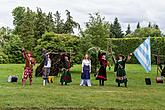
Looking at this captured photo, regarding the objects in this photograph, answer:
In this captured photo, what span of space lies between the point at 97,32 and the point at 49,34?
431cm

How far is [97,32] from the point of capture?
32.4m

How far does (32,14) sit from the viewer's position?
7019cm

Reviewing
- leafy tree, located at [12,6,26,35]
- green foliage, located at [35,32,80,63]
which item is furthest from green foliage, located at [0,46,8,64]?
leafy tree, located at [12,6,26,35]

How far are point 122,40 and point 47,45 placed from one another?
24.4 m

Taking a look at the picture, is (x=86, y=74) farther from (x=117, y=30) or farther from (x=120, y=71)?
(x=117, y=30)

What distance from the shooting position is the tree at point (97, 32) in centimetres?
3244

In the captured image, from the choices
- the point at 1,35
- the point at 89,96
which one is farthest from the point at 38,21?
the point at 89,96

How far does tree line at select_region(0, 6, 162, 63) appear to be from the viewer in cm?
3266

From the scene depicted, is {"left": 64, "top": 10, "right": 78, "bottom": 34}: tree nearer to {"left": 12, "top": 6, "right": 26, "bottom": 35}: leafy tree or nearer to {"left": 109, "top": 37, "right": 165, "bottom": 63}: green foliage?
{"left": 12, "top": 6, "right": 26, "bottom": 35}: leafy tree

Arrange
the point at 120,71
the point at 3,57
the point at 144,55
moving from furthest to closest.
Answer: the point at 3,57 → the point at 144,55 → the point at 120,71

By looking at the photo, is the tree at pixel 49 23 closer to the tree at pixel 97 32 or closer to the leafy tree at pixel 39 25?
the leafy tree at pixel 39 25

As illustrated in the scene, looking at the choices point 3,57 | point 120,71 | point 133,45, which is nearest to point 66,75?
point 120,71

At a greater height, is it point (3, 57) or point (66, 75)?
point (3, 57)

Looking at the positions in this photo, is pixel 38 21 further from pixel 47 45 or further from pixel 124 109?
pixel 124 109
